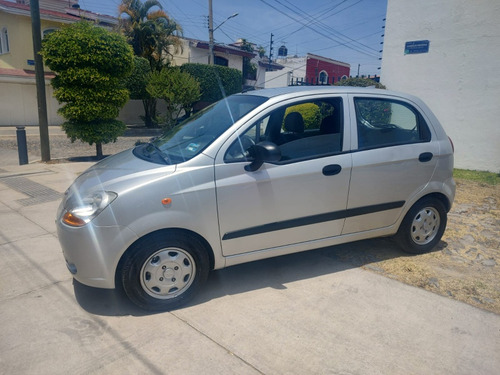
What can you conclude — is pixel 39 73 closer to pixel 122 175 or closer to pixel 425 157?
pixel 122 175

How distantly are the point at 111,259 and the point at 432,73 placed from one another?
9.57 metres

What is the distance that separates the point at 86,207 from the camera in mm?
3049

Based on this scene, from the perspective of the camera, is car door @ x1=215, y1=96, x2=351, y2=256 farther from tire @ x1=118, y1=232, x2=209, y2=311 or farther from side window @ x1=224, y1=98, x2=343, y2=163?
tire @ x1=118, y1=232, x2=209, y2=311

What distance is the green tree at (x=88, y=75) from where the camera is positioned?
9430mm

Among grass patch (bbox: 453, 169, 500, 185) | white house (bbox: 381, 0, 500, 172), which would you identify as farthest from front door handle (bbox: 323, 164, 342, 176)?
white house (bbox: 381, 0, 500, 172)

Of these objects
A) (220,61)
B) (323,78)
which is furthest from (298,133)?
(323,78)

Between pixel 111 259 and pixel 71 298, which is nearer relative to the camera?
pixel 111 259

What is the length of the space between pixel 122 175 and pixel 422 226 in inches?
128

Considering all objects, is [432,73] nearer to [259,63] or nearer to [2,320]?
[2,320]

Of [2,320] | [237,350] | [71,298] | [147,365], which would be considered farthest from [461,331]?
[2,320]

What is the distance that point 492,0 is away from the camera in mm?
8695

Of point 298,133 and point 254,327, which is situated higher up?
point 298,133

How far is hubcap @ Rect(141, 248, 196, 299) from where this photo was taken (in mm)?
3111

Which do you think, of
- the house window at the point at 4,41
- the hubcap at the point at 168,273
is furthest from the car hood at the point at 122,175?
the house window at the point at 4,41
